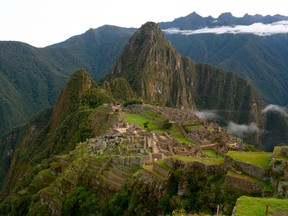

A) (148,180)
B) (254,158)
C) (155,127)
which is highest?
(254,158)

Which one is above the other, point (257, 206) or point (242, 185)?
point (257, 206)

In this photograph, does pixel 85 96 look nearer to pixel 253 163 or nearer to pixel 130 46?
pixel 253 163

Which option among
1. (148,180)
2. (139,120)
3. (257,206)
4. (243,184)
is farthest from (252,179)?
(139,120)

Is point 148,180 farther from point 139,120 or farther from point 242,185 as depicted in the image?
point 139,120

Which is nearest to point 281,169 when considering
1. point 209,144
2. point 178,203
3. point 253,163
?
point 253,163

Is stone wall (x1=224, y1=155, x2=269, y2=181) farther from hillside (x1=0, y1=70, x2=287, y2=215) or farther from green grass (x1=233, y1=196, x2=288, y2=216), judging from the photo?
green grass (x1=233, y1=196, x2=288, y2=216)

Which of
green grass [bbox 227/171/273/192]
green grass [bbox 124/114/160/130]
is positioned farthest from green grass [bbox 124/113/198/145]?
green grass [bbox 227/171/273/192]

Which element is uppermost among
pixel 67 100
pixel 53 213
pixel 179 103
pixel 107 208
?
pixel 107 208

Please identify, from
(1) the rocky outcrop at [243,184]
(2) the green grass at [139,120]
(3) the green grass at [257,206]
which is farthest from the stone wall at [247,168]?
(2) the green grass at [139,120]
